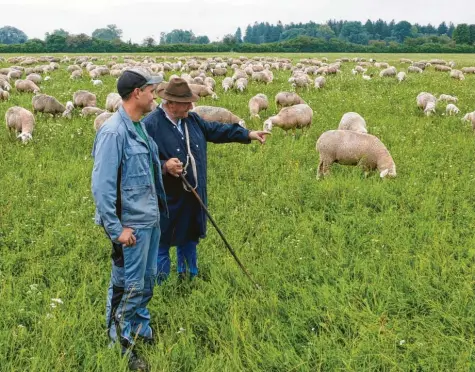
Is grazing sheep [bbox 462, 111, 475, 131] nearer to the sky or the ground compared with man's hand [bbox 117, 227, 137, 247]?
nearer to the ground

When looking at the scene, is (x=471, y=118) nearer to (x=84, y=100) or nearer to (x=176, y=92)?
(x=176, y=92)

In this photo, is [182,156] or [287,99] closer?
[182,156]

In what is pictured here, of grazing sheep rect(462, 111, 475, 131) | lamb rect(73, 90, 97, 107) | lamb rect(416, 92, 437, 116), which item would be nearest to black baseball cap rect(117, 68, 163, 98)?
grazing sheep rect(462, 111, 475, 131)

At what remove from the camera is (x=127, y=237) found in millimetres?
3043

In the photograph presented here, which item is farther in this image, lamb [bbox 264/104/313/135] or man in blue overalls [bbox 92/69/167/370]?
lamb [bbox 264/104/313/135]

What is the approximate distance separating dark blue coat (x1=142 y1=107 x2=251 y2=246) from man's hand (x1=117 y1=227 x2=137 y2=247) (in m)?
1.06

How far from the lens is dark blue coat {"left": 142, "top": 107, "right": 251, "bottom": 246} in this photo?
4062 millimetres

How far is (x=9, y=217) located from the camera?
5.94 m

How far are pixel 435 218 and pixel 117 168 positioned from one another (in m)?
4.67

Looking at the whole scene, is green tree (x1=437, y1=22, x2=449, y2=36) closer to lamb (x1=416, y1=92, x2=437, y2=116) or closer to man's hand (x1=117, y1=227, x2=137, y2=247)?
lamb (x1=416, y1=92, x2=437, y2=116)

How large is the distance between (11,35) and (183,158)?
148140 mm

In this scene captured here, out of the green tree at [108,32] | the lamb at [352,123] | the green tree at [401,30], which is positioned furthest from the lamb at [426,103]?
the green tree at [108,32]

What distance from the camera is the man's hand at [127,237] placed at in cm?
302

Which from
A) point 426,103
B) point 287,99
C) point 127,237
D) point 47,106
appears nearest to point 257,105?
point 287,99
